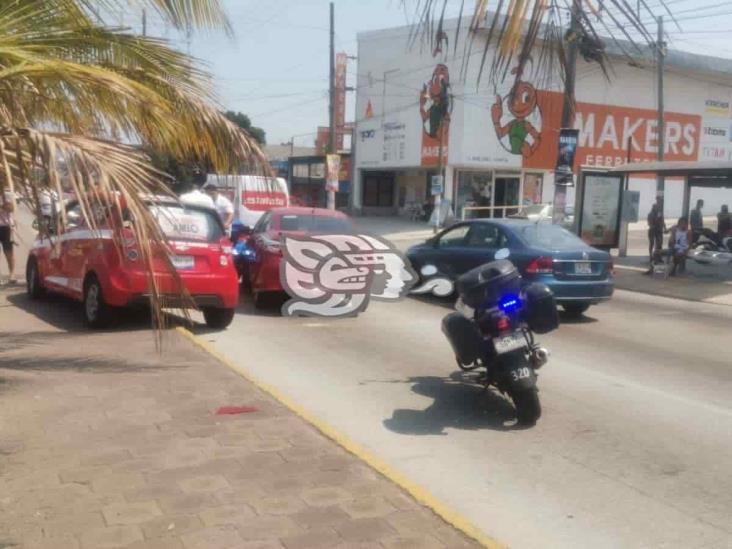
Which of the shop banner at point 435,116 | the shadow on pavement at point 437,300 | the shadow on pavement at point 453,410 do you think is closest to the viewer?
the shadow on pavement at point 453,410

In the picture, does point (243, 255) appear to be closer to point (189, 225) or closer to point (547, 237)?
point (189, 225)

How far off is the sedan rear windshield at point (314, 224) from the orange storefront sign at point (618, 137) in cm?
2819

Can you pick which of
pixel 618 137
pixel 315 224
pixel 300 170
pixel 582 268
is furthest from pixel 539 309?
pixel 300 170

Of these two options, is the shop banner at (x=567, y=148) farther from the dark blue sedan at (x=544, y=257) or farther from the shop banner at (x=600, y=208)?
the dark blue sedan at (x=544, y=257)

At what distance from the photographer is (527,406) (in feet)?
21.8

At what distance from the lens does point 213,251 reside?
10.5m

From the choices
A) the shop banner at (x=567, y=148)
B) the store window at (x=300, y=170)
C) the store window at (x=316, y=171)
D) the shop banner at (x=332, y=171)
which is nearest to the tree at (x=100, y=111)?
the shop banner at (x=567, y=148)

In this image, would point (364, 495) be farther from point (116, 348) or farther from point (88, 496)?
point (116, 348)

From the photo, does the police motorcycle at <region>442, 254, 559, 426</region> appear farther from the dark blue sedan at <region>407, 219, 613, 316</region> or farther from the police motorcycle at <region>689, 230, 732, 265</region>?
the police motorcycle at <region>689, 230, 732, 265</region>

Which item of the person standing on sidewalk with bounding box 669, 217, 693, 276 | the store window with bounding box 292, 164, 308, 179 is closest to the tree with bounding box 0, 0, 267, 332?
the person standing on sidewalk with bounding box 669, 217, 693, 276

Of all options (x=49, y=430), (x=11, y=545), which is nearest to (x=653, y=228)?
(x=49, y=430)

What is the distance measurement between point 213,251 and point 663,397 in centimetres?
538

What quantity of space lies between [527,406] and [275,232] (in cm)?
692

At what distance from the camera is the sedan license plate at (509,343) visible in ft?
21.8
